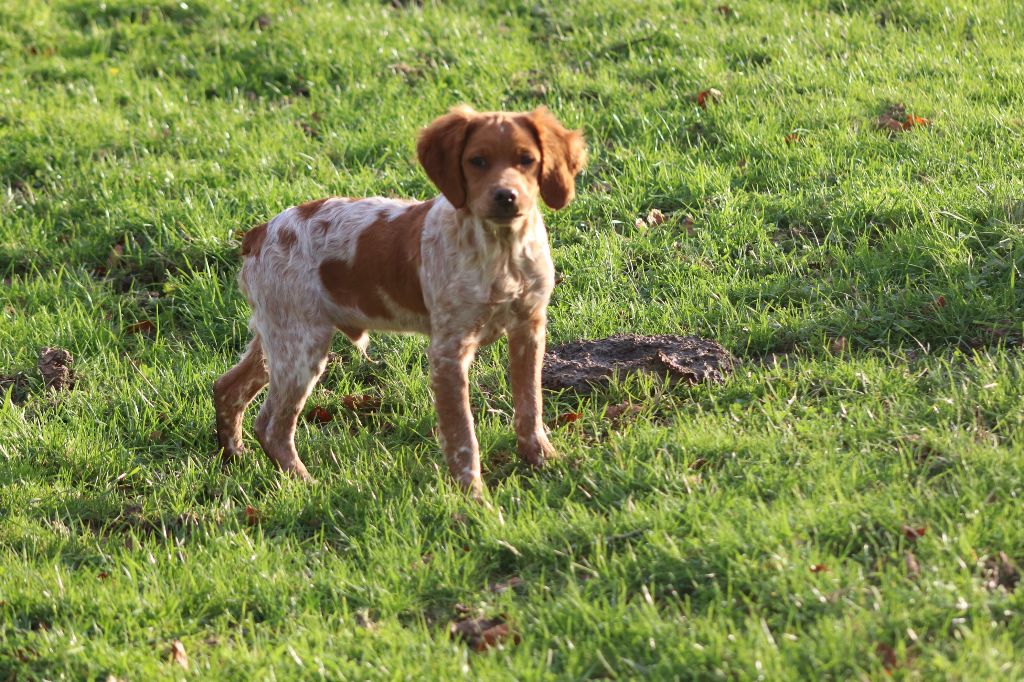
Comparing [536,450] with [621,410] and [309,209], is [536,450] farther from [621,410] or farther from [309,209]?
[309,209]

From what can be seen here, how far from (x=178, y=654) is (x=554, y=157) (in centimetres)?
232

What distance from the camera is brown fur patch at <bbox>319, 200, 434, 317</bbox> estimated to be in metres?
5.13

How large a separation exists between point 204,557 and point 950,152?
4.73 m

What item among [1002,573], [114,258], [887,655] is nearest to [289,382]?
[114,258]

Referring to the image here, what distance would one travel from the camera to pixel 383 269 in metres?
5.18

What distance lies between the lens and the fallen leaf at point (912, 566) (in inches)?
147

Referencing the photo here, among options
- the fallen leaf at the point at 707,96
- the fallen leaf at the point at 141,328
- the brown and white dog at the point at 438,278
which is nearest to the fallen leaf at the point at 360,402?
the brown and white dog at the point at 438,278

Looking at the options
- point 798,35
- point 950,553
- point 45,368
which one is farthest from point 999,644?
point 798,35

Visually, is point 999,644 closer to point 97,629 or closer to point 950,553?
point 950,553

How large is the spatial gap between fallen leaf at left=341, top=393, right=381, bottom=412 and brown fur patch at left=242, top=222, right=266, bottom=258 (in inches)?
33.9

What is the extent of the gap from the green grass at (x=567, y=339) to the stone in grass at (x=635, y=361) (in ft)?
0.32

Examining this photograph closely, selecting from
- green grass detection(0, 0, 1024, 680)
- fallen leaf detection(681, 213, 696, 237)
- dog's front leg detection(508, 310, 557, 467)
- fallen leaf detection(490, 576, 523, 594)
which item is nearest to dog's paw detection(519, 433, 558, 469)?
dog's front leg detection(508, 310, 557, 467)

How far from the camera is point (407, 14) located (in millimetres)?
9867

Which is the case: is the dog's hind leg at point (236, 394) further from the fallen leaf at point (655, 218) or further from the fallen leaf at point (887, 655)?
the fallen leaf at point (887, 655)
